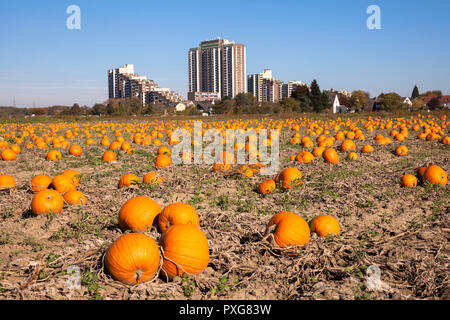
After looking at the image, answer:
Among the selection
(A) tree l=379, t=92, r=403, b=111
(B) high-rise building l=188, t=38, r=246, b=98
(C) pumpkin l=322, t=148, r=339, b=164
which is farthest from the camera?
(B) high-rise building l=188, t=38, r=246, b=98

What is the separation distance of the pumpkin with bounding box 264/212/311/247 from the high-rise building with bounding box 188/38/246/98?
515 feet

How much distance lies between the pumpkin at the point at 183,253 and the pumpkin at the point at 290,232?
107 centimetres

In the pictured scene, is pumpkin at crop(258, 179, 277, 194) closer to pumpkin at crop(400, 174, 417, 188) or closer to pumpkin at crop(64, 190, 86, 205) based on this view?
pumpkin at crop(400, 174, 417, 188)

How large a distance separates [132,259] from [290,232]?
79.1 inches

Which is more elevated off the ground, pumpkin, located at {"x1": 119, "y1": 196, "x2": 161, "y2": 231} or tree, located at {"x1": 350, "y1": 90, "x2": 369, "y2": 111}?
tree, located at {"x1": 350, "y1": 90, "x2": 369, "y2": 111}

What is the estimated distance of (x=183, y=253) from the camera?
4027 millimetres

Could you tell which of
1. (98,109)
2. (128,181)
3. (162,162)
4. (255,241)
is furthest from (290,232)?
(98,109)

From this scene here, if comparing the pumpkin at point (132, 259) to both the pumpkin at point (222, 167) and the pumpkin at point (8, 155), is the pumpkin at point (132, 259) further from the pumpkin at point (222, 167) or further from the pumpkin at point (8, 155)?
the pumpkin at point (8, 155)

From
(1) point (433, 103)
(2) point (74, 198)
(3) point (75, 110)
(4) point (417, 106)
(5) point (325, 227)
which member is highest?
(1) point (433, 103)

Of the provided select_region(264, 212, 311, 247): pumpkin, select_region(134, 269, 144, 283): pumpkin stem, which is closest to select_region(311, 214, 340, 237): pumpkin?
select_region(264, 212, 311, 247): pumpkin

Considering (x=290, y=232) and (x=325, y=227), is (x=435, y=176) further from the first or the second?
(x=290, y=232)

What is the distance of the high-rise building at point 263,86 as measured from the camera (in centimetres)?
18462

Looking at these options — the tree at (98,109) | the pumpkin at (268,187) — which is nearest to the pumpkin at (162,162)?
the pumpkin at (268,187)

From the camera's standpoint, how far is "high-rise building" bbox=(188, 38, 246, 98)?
6372 inches
